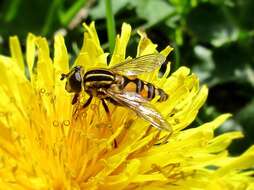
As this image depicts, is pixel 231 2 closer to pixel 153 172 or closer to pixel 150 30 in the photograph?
pixel 150 30

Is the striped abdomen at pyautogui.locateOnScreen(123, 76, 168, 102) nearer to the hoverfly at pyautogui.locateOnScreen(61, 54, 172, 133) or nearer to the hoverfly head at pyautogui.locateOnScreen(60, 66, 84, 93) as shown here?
the hoverfly at pyautogui.locateOnScreen(61, 54, 172, 133)

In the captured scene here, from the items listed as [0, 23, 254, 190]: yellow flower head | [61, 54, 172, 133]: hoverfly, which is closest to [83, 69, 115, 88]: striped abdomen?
[61, 54, 172, 133]: hoverfly

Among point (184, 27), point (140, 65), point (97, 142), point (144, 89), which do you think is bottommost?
point (97, 142)

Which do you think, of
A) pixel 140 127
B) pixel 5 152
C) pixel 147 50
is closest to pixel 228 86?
pixel 147 50

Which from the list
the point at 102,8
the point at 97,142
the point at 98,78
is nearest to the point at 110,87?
the point at 98,78

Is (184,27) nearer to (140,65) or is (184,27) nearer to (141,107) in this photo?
(140,65)
